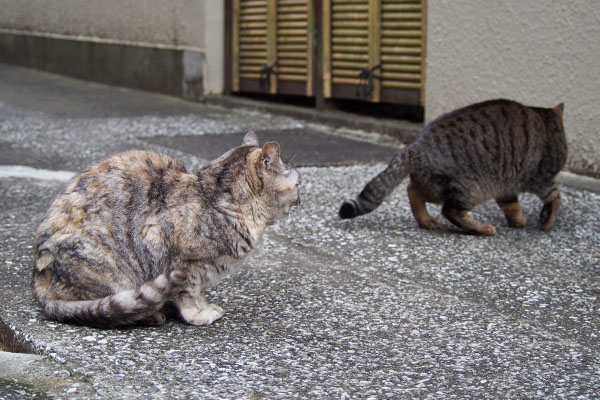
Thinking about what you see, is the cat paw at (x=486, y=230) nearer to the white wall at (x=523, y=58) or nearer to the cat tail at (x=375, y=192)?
the cat tail at (x=375, y=192)

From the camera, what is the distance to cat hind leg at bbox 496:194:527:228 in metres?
4.76

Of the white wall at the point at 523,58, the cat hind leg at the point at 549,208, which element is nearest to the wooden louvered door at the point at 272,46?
the white wall at the point at 523,58

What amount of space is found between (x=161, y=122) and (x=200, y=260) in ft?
16.9

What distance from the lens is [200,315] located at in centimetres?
316

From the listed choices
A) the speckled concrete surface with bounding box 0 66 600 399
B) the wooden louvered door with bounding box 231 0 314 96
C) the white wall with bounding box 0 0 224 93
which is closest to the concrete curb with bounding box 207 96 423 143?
the wooden louvered door with bounding box 231 0 314 96

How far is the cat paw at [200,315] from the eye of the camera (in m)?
3.14

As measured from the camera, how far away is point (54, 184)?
5441mm

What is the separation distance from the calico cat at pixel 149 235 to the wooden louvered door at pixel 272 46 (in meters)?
5.24

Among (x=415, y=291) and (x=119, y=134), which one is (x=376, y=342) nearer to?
(x=415, y=291)

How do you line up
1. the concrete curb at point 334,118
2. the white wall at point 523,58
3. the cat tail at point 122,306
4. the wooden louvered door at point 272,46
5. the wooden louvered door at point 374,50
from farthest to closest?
the wooden louvered door at point 272,46, the wooden louvered door at point 374,50, the concrete curb at point 334,118, the white wall at point 523,58, the cat tail at point 122,306

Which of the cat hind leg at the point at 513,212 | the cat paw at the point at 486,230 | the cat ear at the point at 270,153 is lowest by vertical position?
the cat paw at the point at 486,230

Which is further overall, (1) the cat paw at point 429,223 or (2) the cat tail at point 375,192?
(1) the cat paw at point 429,223

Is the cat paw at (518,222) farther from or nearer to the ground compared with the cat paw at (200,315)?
farther from the ground

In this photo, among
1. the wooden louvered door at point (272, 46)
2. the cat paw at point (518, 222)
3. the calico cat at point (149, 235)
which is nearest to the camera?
the calico cat at point (149, 235)
